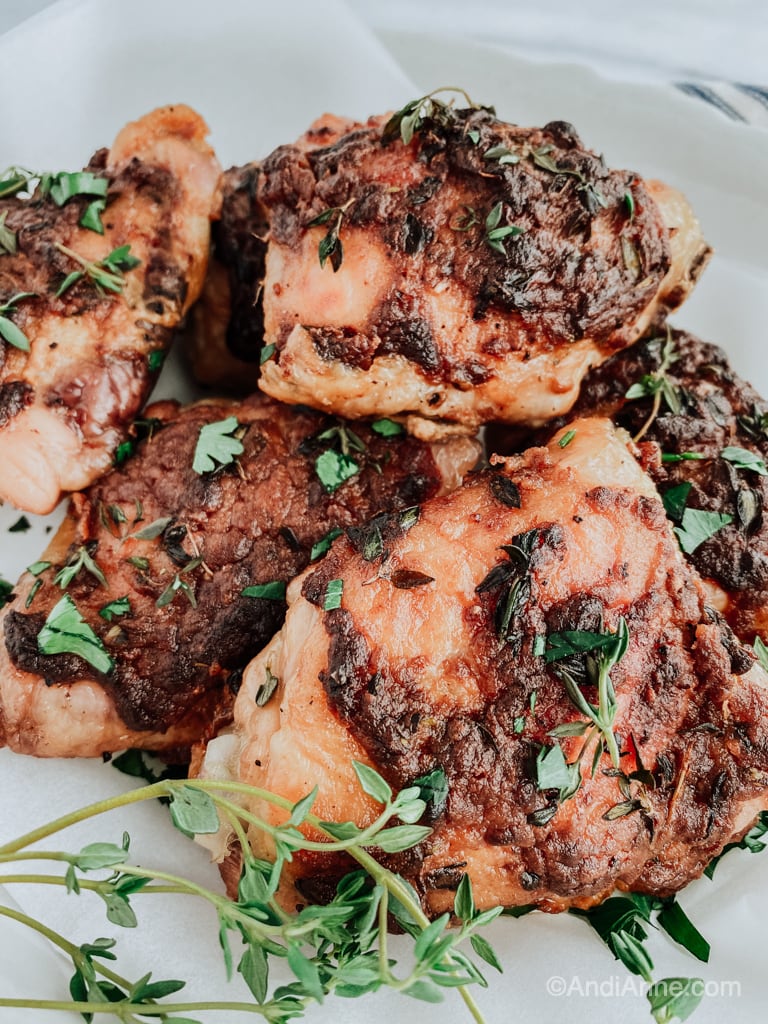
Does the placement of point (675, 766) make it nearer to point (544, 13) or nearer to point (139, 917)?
point (139, 917)

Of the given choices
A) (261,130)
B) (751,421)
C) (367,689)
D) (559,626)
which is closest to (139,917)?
(367,689)

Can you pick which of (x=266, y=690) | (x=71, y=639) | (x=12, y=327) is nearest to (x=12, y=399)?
(x=12, y=327)

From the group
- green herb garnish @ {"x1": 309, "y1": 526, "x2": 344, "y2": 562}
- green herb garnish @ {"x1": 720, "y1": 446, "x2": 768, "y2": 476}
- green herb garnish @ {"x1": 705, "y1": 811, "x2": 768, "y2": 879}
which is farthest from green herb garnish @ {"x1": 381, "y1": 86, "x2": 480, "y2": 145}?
green herb garnish @ {"x1": 705, "y1": 811, "x2": 768, "y2": 879}

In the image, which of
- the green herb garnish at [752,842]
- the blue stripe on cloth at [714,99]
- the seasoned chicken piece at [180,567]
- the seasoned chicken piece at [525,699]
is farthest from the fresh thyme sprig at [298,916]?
the blue stripe on cloth at [714,99]

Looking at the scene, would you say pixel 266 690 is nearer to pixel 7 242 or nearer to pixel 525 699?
pixel 525 699

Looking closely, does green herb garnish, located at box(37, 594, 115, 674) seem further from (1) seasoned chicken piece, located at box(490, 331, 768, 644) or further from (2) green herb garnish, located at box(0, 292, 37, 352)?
(1) seasoned chicken piece, located at box(490, 331, 768, 644)

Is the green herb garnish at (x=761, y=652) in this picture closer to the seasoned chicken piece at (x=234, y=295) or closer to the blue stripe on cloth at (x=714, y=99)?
the seasoned chicken piece at (x=234, y=295)
